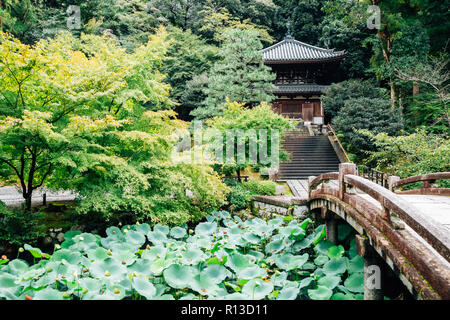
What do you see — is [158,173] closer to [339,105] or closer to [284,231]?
[284,231]

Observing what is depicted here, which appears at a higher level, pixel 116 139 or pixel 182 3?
pixel 182 3

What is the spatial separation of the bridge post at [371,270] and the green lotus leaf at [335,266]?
35.8 inches

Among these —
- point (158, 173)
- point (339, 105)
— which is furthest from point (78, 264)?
point (339, 105)

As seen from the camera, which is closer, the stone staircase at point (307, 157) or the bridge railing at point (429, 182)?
the bridge railing at point (429, 182)

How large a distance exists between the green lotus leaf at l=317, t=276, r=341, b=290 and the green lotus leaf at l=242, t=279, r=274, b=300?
1068 millimetres

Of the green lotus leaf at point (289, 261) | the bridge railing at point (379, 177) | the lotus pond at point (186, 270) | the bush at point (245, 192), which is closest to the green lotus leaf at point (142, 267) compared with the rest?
the lotus pond at point (186, 270)

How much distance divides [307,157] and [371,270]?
11169 millimetres

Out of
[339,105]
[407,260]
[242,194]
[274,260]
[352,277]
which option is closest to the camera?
[407,260]

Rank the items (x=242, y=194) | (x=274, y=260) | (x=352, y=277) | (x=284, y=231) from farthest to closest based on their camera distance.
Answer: (x=242, y=194) → (x=284, y=231) → (x=274, y=260) → (x=352, y=277)

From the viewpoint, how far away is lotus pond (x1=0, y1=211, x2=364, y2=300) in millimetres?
4352

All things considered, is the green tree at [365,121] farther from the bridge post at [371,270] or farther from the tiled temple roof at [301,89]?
the bridge post at [371,270]

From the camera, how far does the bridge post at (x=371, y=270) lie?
14.0ft
